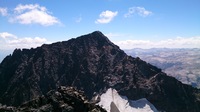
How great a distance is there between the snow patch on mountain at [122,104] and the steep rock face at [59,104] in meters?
105

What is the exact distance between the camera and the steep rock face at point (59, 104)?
60.7m

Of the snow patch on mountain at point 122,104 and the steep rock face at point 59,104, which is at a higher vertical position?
the steep rock face at point 59,104

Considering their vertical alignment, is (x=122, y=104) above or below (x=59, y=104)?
below

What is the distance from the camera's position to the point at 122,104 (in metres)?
175

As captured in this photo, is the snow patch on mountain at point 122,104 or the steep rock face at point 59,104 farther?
the snow patch on mountain at point 122,104

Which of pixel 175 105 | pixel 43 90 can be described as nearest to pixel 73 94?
pixel 175 105

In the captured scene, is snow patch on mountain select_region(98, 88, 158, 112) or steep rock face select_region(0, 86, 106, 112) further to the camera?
snow patch on mountain select_region(98, 88, 158, 112)

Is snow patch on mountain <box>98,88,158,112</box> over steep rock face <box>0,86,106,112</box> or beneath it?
beneath

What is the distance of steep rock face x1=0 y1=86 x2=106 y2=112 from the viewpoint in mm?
60669

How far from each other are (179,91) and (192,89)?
417 inches

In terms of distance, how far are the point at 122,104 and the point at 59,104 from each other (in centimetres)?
11769

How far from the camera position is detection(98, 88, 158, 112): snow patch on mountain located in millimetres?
168750

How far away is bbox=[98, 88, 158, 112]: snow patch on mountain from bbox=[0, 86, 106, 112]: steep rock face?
345 ft

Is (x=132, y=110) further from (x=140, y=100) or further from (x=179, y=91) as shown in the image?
(x=179, y=91)
